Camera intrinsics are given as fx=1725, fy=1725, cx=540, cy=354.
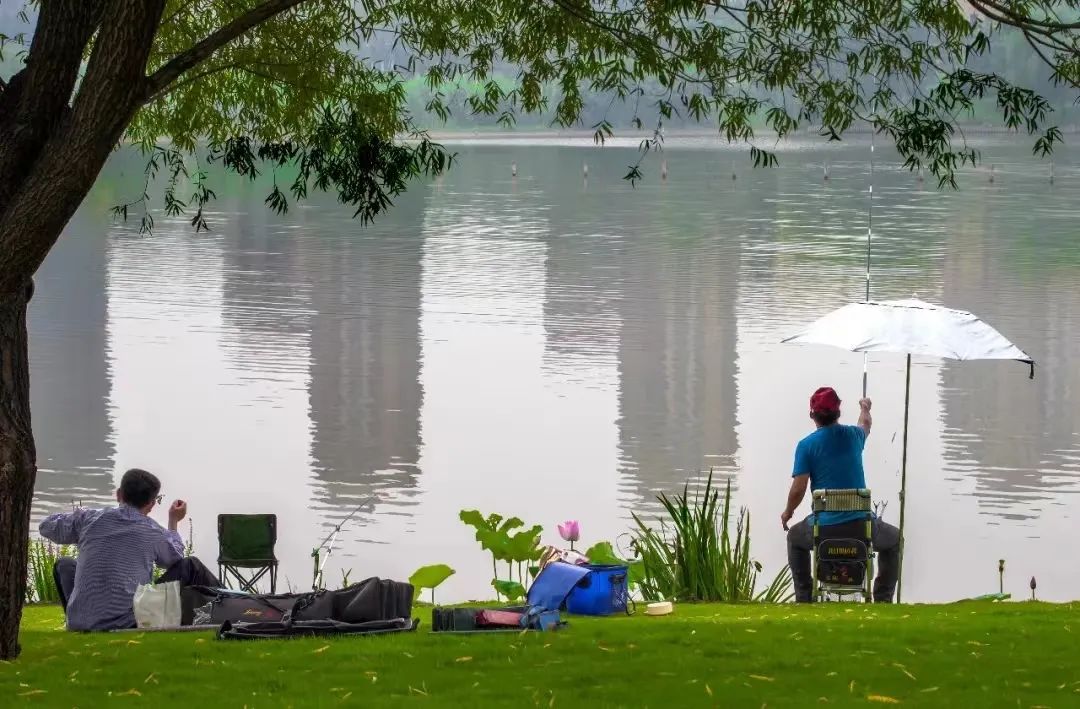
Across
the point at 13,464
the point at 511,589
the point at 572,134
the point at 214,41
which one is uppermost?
the point at 572,134

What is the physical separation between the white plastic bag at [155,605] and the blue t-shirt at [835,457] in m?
3.57

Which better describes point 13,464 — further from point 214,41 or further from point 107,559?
point 214,41

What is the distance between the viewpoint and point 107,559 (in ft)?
24.8

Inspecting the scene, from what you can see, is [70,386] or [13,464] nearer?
[13,464]

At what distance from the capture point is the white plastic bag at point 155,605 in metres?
7.54

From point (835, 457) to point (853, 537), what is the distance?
46cm

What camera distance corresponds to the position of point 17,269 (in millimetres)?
6629

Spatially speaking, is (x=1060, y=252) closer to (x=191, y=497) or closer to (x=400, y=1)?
(x=191, y=497)

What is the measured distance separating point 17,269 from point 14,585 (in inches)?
50.2

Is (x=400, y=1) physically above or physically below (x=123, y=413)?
above

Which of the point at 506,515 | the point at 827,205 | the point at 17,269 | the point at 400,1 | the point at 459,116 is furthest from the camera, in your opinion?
the point at 459,116

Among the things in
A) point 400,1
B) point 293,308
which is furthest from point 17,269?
point 293,308

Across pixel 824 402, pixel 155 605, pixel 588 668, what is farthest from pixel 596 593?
pixel 155 605

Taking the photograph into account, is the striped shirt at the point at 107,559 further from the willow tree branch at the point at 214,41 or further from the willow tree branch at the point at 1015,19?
the willow tree branch at the point at 1015,19
